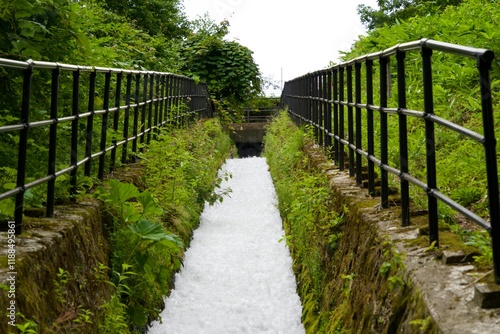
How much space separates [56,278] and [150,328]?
85.9 inches

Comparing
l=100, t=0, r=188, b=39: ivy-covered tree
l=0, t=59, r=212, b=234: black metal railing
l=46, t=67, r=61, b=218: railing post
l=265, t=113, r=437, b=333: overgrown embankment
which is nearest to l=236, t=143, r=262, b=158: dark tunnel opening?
l=100, t=0, r=188, b=39: ivy-covered tree

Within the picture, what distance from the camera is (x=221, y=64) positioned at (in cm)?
2628

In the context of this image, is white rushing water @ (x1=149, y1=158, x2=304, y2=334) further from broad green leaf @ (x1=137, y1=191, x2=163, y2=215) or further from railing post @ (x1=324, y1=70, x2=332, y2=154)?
railing post @ (x1=324, y1=70, x2=332, y2=154)

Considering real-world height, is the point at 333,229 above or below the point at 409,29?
below

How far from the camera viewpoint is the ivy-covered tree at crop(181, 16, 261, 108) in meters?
25.9

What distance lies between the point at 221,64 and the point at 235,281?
19.4m

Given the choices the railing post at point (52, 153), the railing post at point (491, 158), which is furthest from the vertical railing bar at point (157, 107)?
the railing post at point (491, 158)

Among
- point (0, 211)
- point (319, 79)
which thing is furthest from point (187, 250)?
point (0, 211)

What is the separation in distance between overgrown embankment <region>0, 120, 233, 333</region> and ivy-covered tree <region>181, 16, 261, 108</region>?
18268 mm

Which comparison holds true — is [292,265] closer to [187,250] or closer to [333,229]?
[187,250]

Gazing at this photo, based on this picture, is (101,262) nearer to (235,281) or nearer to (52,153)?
(52,153)

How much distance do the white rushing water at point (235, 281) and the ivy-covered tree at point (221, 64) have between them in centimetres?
1484

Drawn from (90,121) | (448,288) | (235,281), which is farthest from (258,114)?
(448,288)

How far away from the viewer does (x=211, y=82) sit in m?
26.1
